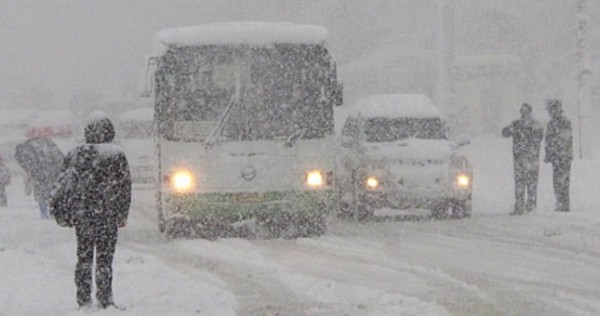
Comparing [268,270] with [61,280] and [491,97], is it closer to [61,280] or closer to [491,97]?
[61,280]

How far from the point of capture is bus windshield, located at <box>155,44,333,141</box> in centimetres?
1428

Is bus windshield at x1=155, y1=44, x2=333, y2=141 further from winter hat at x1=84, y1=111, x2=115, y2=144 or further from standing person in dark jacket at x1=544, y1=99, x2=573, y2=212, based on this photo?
winter hat at x1=84, y1=111, x2=115, y2=144

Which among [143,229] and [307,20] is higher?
[307,20]

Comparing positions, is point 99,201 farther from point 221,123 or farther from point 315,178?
point 315,178

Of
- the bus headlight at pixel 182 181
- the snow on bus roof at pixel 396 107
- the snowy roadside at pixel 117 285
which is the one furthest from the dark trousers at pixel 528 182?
the snowy roadside at pixel 117 285

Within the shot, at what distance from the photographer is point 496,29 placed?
5116 centimetres

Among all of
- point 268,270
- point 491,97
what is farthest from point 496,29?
point 268,270

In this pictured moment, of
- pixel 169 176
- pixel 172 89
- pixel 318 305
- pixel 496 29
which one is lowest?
pixel 318 305

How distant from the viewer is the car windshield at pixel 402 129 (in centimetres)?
1777

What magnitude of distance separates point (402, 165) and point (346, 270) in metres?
5.29

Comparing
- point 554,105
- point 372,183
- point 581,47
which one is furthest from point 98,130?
point 581,47

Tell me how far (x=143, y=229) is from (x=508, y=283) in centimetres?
728

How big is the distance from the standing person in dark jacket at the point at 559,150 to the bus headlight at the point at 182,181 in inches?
248

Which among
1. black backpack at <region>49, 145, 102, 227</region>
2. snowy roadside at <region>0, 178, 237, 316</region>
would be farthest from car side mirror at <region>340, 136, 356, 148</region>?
black backpack at <region>49, 145, 102, 227</region>
